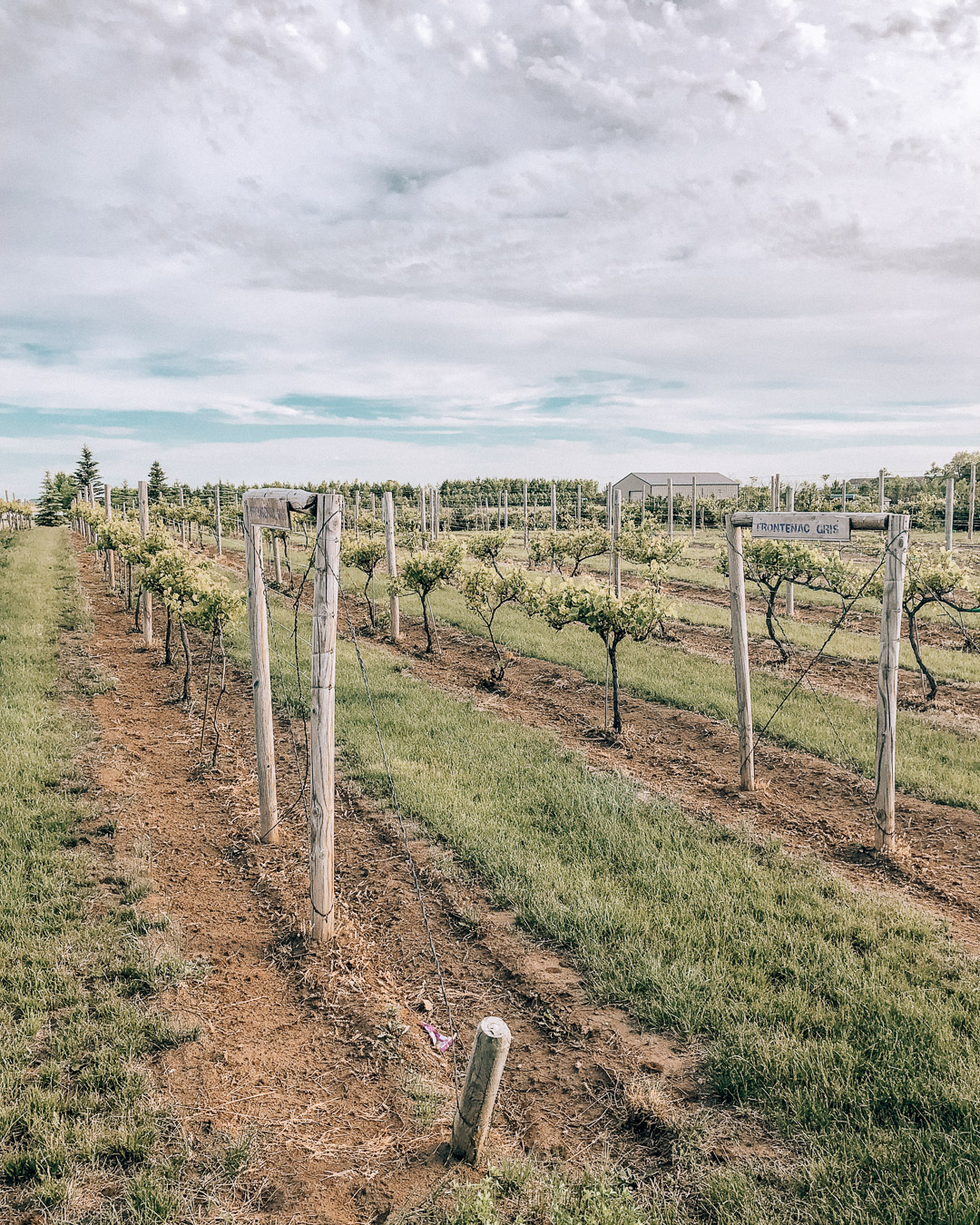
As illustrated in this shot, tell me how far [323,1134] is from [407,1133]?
416mm

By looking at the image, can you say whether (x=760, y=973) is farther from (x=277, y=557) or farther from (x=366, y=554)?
(x=277, y=557)

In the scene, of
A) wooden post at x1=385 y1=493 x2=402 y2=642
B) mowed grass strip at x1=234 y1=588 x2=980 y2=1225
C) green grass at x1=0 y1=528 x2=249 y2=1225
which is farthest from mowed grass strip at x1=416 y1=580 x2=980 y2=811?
green grass at x1=0 y1=528 x2=249 y2=1225

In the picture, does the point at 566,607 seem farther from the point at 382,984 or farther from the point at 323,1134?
the point at 323,1134

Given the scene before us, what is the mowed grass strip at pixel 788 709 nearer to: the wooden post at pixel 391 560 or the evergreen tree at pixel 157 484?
the wooden post at pixel 391 560

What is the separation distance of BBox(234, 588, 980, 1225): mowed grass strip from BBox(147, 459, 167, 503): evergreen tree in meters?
53.1

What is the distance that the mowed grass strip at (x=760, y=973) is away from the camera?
318 centimetres

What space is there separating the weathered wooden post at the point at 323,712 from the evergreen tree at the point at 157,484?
53495 millimetres

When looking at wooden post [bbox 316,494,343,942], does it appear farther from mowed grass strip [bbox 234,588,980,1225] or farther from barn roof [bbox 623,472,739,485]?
barn roof [bbox 623,472,739,485]

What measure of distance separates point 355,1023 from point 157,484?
68887 mm

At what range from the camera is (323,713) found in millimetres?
4926

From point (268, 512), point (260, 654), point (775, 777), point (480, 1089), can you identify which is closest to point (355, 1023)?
point (480, 1089)

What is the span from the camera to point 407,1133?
3.49 m

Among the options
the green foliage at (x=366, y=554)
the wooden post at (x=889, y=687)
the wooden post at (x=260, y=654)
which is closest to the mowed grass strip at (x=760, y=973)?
the wooden post at (x=889, y=687)

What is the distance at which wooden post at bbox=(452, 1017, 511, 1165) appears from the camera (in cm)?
301
